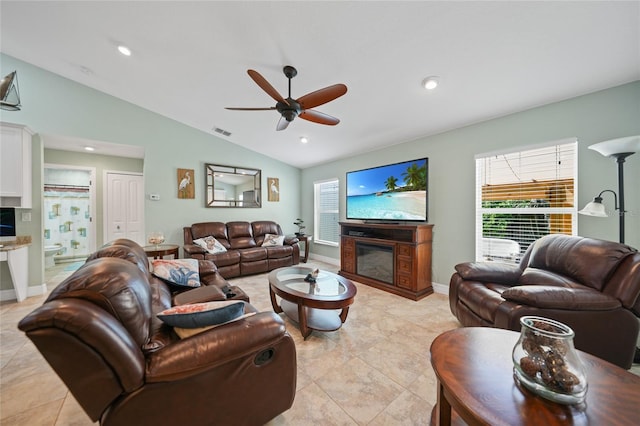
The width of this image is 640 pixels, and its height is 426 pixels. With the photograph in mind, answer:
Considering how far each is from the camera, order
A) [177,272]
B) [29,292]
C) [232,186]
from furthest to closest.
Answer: [232,186], [29,292], [177,272]

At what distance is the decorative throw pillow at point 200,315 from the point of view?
3.67 ft

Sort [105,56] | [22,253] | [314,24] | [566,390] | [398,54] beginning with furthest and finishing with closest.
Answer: [22,253] → [105,56] → [398,54] → [314,24] → [566,390]

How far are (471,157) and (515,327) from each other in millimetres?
2243

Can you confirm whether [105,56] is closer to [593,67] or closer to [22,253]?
[22,253]

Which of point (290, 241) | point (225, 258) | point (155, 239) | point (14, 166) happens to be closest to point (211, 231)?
point (225, 258)

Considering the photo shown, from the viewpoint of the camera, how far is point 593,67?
6.44ft

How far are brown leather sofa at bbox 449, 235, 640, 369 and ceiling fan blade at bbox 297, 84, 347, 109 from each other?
2.13m

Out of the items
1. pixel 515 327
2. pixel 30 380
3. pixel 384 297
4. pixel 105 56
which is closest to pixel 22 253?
pixel 30 380

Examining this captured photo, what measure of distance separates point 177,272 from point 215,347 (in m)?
1.50

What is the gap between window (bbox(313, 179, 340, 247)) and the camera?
5242 mm

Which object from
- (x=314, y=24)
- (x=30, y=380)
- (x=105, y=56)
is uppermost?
(x=105, y=56)

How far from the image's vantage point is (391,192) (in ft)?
12.2

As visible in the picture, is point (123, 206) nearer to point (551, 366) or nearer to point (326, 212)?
point (326, 212)

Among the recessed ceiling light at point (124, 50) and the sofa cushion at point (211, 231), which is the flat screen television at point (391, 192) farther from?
the recessed ceiling light at point (124, 50)
